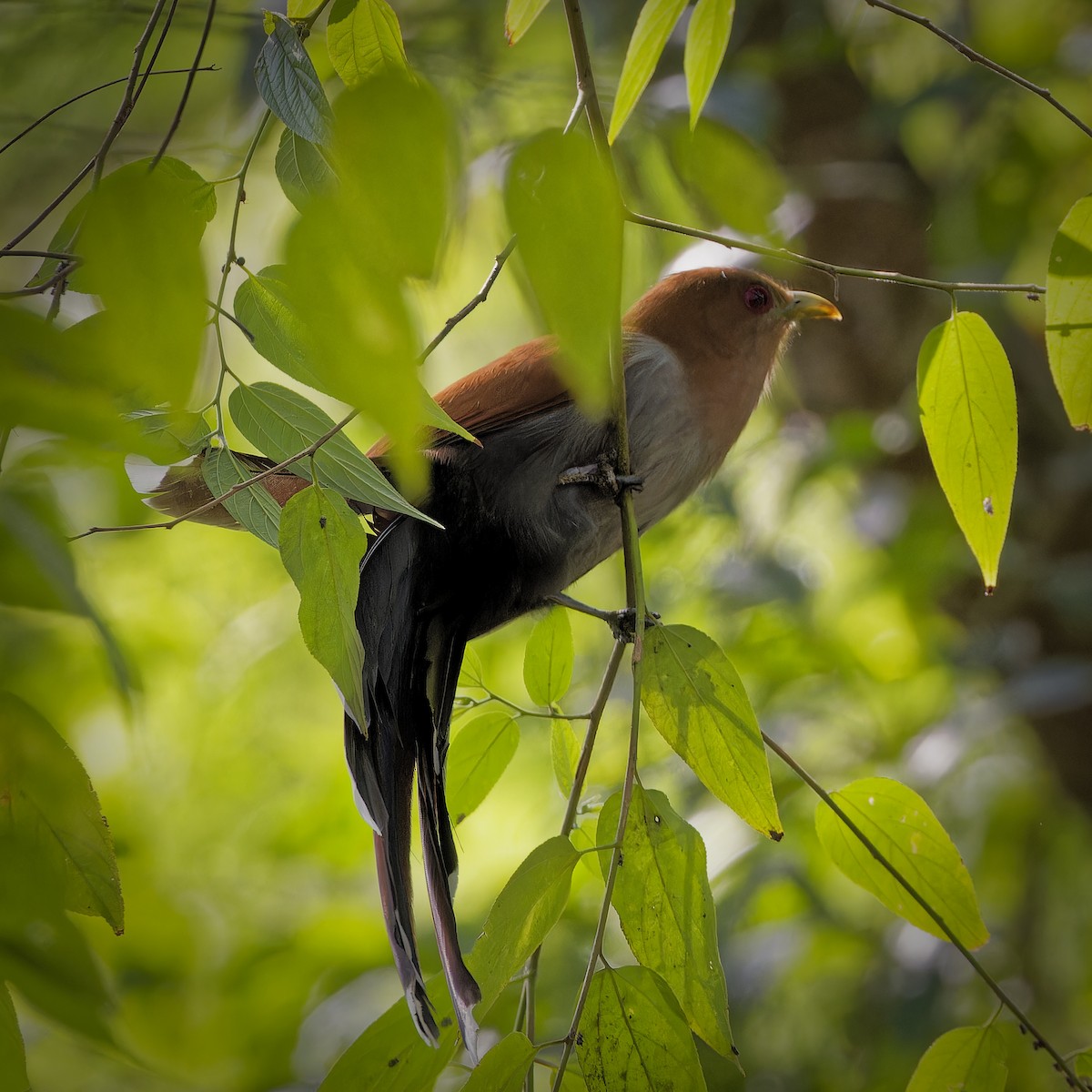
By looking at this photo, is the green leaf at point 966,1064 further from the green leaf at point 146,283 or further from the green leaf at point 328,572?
the green leaf at point 146,283

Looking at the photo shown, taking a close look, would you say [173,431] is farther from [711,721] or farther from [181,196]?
[711,721]

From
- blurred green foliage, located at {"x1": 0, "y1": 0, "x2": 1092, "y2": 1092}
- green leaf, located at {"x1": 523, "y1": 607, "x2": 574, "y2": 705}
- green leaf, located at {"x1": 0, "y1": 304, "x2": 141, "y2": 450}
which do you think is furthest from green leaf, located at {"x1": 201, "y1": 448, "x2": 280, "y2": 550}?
blurred green foliage, located at {"x1": 0, "y1": 0, "x2": 1092, "y2": 1092}

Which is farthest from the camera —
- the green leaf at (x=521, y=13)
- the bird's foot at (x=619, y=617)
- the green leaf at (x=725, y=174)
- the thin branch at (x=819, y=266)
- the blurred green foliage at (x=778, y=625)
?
the blurred green foliage at (x=778, y=625)

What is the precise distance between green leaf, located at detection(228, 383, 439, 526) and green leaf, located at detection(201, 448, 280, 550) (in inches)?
1.1

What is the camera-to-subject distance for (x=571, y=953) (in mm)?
1927

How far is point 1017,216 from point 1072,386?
5.03ft

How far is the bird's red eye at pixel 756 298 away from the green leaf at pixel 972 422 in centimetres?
58

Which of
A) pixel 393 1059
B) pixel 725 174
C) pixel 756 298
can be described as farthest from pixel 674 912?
pixel 756 298

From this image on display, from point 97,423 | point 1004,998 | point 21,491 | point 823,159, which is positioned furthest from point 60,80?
point 1004,998

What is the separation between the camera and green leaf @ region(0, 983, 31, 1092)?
545 mm

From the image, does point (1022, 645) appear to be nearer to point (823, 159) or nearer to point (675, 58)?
point (823, 159)

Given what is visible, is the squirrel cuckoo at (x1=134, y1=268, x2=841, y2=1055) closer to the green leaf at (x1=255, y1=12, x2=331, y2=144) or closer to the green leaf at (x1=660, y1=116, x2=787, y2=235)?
the green leaf at (x1=660, y1=116, x2=787, y2=235)

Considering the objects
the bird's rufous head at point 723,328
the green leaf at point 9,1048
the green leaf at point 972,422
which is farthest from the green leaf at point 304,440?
the bird's rufous head at point 723,328

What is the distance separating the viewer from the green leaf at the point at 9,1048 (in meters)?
0.55
